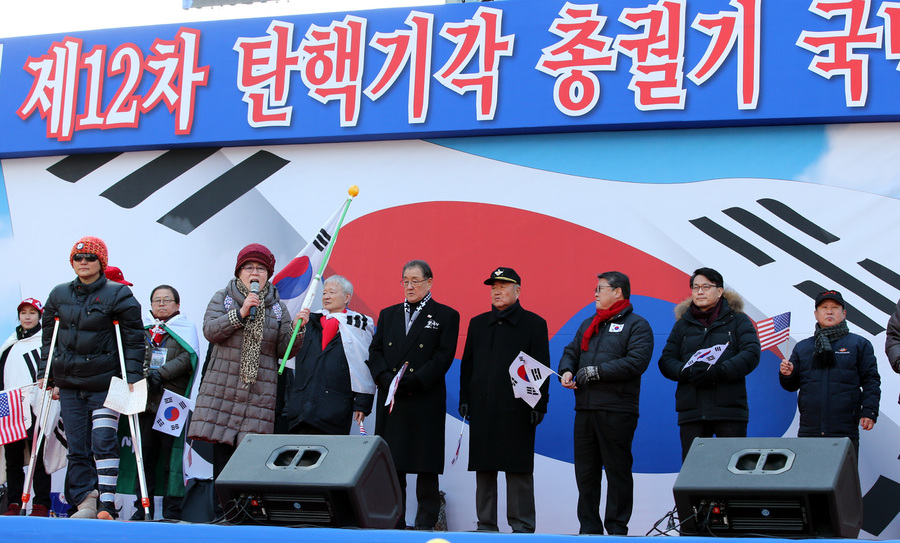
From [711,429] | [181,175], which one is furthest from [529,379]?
[181,175]

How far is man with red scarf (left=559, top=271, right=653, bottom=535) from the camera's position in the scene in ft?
17.4

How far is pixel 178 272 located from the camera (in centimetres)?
730

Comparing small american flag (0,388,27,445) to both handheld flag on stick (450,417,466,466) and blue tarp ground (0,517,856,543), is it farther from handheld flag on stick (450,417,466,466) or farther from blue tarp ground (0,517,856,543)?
handheld flag on stick (450,417,466,466)

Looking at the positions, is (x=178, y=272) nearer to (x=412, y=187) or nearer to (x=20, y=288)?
(x=20, y=288)

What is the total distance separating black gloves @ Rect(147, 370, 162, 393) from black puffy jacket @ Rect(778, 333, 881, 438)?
12.1ft

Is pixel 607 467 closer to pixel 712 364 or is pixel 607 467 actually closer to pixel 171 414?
pixel 712 364

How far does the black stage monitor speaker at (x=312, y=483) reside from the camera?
13.1ft

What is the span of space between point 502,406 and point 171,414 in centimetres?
200

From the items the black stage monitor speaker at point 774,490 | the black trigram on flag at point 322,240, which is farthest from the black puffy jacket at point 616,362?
the black trigram on flag at point 322,240

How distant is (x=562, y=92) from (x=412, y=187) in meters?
1.21

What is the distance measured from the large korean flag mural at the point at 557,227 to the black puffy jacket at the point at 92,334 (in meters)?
1.69

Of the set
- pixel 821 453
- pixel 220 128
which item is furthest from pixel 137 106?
pixel 821 453

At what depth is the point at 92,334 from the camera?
17.7ft

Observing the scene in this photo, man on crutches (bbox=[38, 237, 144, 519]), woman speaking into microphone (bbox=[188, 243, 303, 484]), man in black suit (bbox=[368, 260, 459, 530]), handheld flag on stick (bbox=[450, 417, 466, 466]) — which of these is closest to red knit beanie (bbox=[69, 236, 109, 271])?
man on crutches (bbox=[38, 237, 144, 519])
